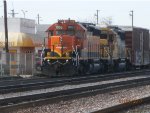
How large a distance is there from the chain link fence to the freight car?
18.4ft

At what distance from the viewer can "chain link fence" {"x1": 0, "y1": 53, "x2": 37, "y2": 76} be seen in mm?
35281

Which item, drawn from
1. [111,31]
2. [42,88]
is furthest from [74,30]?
[42,88]

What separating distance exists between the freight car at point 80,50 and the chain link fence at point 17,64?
5.61m

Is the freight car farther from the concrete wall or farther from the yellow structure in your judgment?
the concrete wall

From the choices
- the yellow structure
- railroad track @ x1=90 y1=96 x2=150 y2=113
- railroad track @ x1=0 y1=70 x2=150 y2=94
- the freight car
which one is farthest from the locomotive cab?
railroad track @ x1=90 y1=96 x2=150 y2=113

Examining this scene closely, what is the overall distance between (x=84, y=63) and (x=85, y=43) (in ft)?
4.59

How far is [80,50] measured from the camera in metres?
30.2

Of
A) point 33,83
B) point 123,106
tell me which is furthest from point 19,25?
point 123,106

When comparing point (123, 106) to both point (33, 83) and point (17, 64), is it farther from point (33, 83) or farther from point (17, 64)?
point (17, 64)

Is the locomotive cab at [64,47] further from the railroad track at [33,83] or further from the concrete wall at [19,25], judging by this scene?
the concrete wall at [19,25]

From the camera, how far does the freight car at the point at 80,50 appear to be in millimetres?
29562

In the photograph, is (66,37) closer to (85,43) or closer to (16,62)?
(85,43)

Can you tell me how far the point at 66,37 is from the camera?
97.6 feet

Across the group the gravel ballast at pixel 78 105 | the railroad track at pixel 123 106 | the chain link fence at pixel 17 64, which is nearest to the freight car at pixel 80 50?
the chain link fence at pixel 17 64
